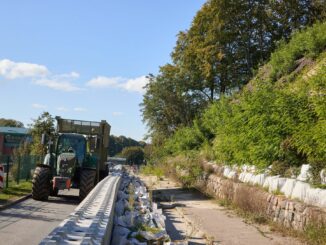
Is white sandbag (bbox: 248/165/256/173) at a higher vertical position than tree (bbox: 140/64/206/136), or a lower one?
lower

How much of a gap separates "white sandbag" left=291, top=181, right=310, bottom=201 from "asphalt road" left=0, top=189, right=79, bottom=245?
5.77 meters

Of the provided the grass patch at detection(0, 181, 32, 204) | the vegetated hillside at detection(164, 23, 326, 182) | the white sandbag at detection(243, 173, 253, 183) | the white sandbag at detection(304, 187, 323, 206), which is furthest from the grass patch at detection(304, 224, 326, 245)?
the grass patch at detection(0, 181, 32, 204)

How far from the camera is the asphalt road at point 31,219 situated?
33.9ft

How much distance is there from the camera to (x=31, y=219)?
514 inches

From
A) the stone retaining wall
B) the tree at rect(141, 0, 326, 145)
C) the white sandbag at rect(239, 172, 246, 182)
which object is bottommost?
the stone retaining wall

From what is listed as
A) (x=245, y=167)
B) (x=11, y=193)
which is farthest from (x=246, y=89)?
(x=11, y=193)

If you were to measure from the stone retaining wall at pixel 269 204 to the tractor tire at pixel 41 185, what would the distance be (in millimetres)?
6521

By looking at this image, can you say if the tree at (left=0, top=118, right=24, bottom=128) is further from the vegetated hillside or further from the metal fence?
the vegetated hillside

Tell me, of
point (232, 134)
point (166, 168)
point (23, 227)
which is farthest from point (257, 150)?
point (166, 168)

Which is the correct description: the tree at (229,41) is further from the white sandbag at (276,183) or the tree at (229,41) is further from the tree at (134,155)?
the tree at (134,155)

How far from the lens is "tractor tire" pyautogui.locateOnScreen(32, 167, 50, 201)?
17781mm

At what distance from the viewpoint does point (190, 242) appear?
998 cm

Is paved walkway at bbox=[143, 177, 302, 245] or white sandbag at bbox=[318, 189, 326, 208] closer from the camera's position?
white sandbag at bbox=[318, 189, 326, 208]

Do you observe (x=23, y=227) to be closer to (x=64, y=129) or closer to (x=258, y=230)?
(x=258, y=230)
